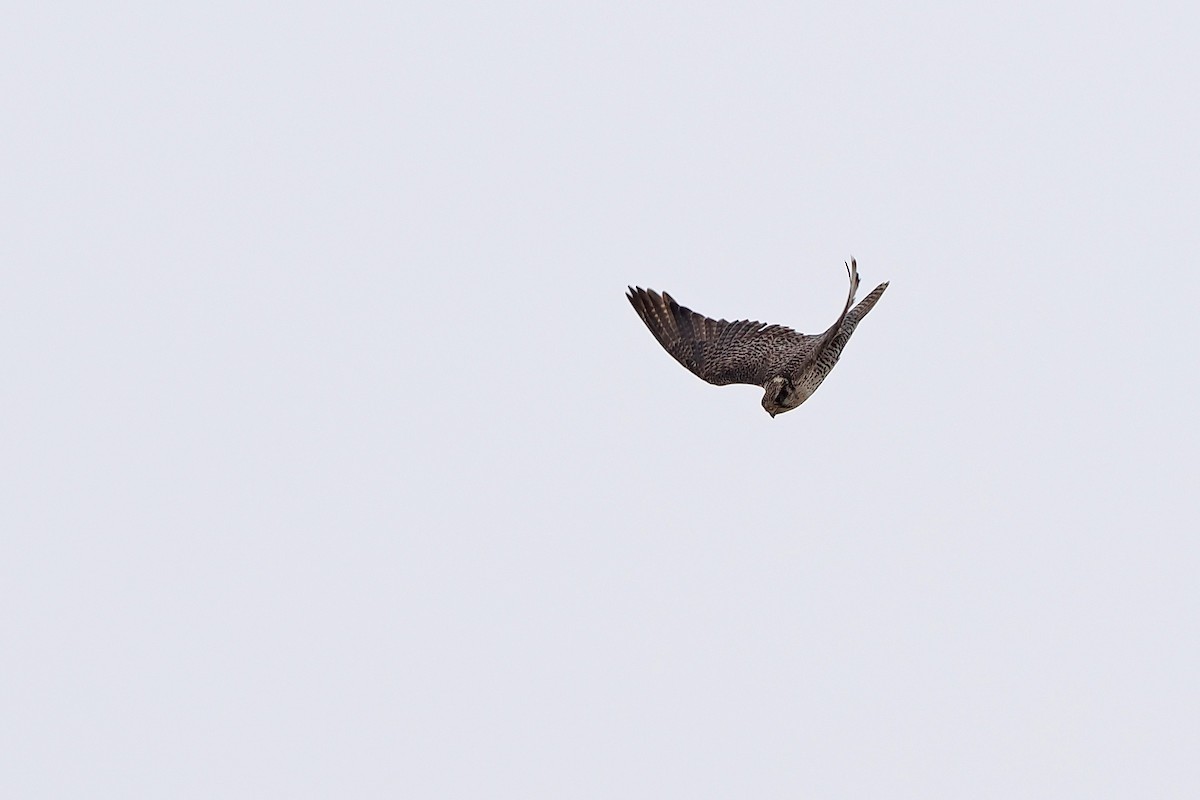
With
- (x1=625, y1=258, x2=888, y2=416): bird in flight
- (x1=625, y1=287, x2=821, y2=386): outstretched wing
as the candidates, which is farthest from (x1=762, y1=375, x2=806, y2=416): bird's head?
(x1=625, y1=287, x2=821, y2=386): outstretched wing

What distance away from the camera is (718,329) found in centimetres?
3319

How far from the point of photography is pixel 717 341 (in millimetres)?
32969

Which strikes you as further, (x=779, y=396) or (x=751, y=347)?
(x=751, y=347)

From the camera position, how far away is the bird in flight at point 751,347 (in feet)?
97.1

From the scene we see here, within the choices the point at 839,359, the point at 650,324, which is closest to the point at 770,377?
the point at 839,359

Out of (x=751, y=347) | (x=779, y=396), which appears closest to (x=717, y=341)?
(x=751, y=347)

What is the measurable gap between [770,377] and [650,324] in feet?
12.8

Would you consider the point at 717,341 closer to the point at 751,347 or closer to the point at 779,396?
the point at 751,347

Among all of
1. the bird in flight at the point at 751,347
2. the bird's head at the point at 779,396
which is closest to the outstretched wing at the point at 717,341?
the bird in flight at the point at 751,347

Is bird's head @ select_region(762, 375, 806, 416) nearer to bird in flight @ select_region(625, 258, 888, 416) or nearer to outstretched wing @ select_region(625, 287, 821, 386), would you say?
bird in flight @ select_region(625, 258, 888, 416)

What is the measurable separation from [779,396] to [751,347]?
3.09 metres

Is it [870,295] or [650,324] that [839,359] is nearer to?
[870,295]

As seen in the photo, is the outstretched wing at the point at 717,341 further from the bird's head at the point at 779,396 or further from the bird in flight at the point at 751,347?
the bird's head at the point at 779,396

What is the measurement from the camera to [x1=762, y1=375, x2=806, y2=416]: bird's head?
29.4m
